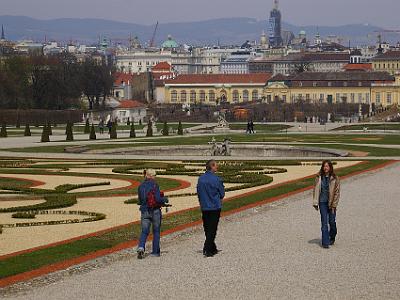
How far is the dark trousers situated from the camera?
14.0m

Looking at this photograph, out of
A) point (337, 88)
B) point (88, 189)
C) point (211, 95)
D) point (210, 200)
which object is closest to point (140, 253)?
point (210, 200)

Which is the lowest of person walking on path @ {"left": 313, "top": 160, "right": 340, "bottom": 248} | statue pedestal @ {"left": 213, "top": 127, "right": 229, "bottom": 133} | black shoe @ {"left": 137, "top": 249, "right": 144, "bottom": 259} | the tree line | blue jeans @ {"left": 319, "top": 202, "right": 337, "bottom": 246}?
statue pedestal @ {"left": 213, "top": 127, "right": 229, "bottom": 133}

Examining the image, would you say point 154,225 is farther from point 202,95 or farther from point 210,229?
point 202,95

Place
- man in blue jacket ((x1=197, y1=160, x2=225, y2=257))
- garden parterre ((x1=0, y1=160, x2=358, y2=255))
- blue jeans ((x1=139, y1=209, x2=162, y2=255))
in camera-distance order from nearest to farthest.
Answer: blue jeans ((x1=139, y1=209, x2=162, y2=255)), man in blue jacket ((x1=197, y1=160, x2=225, y2=257)), garden parterre ((x1=0, y1=160, x2=358, y2=255))

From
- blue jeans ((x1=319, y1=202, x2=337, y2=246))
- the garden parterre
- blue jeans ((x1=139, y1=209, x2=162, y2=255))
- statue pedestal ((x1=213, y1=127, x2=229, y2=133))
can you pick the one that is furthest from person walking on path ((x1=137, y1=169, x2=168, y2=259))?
statue pedestal ((x1=213, y1=127, x2=229, y2=133))

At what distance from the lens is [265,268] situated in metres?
13.1

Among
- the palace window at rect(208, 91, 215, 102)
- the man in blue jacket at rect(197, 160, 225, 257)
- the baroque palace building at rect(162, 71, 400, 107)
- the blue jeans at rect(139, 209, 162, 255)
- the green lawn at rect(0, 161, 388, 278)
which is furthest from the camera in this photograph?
the palace window at rect(208, 91, 215, 102)

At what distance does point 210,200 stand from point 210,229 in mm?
362

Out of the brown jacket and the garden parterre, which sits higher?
the brown jacket

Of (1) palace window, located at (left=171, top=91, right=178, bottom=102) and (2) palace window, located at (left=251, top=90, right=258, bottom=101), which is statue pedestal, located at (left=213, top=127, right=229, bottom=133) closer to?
(2) palace window, located at (left=251, top=90, right=258, bottom=101)

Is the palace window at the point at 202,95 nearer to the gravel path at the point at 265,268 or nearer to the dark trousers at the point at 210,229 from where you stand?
the gravel path at the point at 265,268

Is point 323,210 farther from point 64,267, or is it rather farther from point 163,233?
point 64,267

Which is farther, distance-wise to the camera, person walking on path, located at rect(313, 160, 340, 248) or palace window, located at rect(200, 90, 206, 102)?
palace window, located at rect(200, 90, 206, 102)

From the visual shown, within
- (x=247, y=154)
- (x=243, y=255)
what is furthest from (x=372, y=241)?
(x=247, y=154)
